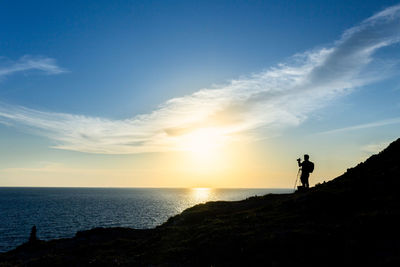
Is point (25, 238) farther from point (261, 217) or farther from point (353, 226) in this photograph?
point (353, 226)

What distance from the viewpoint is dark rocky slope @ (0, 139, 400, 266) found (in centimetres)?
1608

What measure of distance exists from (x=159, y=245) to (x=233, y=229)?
761 centimetres

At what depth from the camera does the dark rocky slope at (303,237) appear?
16078 mm

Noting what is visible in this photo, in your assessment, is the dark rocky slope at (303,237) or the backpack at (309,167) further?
the backpack at (309,167)

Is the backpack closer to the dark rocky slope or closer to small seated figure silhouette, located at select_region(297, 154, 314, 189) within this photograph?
small seated figure silhouette, located at select_region(297, 154, 314, 189)

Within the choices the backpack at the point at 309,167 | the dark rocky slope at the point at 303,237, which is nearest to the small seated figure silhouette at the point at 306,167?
the backpack at the point at 309,167

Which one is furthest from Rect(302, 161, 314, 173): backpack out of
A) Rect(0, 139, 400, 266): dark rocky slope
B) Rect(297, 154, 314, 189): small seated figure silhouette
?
Rect(0, 139, 400, 266): dark rocky slope

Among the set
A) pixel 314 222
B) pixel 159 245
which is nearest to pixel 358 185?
pixel 314 222

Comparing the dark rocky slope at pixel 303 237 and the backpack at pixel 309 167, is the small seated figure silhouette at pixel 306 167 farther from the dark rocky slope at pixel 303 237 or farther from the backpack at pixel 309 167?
the dark rocky slope at pixel 303 237

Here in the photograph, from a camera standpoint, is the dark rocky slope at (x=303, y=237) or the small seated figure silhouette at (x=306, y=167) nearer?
the dark rocky slope at (x=303, y=237)

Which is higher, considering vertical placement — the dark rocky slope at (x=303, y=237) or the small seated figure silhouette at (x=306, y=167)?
the small seated figure silhouette at (x=306, y=167)

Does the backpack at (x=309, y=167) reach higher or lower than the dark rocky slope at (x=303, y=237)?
higher

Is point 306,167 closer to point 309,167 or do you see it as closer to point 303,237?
point 309,167

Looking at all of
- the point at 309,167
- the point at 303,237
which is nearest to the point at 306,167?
the point at 309,167
